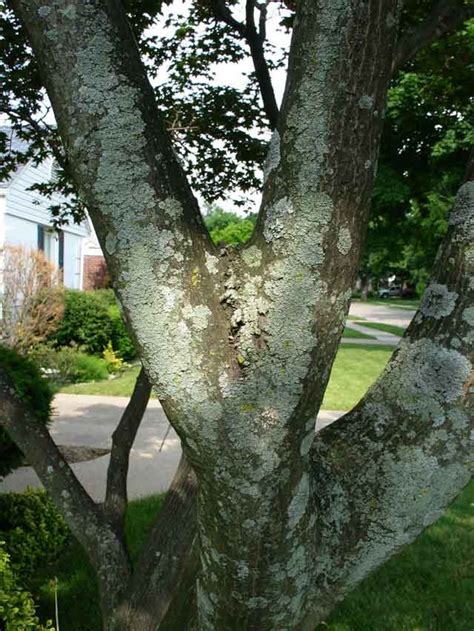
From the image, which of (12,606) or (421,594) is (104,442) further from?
(12,606)

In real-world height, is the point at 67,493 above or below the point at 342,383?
above

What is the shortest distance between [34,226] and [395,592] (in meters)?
15.6

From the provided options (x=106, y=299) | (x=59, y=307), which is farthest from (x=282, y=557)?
(x=106, y=299)

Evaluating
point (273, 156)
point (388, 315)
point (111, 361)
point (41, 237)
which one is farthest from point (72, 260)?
point (388, 315)

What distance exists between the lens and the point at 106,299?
15297mm

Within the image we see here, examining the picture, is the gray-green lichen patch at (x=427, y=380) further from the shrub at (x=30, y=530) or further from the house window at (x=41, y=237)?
the house window at (x=41, y=237)

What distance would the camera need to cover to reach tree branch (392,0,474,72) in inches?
103

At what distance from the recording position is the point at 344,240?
1.42 meters

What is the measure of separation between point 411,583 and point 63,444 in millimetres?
4566

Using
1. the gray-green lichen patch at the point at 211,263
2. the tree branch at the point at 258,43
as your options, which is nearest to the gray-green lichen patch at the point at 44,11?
the gray-green lichen patch at the point at 211,263

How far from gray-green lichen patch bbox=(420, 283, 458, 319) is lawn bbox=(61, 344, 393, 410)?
7.29 m

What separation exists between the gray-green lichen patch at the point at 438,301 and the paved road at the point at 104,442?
5018 mm

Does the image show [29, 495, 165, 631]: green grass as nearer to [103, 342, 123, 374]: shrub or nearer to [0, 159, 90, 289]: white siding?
[103, 342, 123, 374]: shrub

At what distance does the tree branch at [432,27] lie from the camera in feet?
8.56
